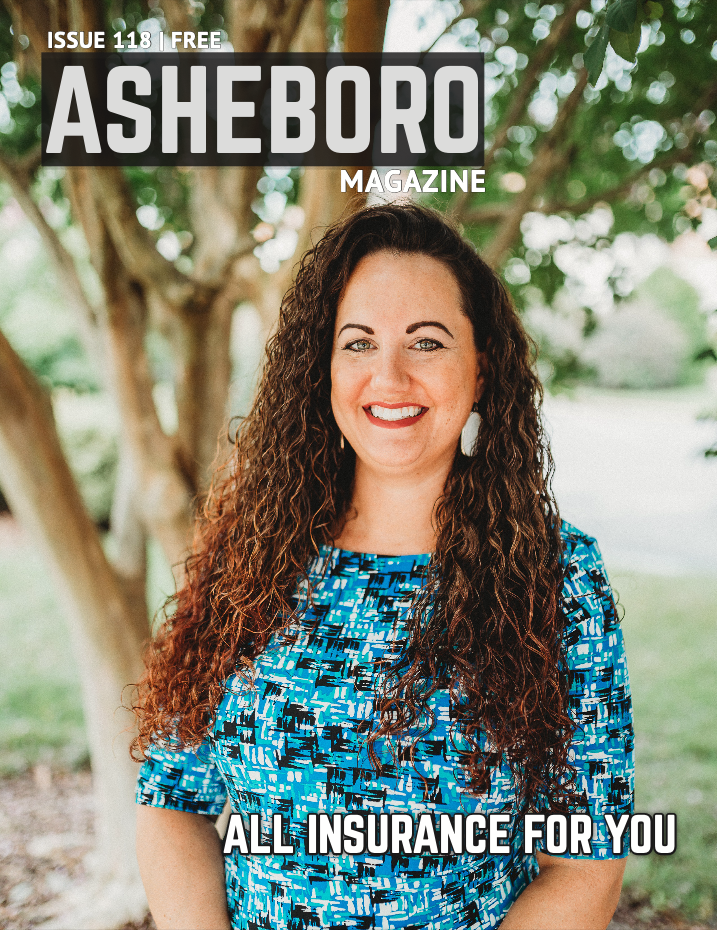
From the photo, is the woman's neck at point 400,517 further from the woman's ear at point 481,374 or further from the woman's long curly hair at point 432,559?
the woman's ear at point 481,374

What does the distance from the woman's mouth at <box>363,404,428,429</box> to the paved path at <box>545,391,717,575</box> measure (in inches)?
295

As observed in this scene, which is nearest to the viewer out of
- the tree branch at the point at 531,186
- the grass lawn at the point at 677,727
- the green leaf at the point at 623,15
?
the green leaf at the point at 623,15

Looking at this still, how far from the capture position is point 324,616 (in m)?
1.62

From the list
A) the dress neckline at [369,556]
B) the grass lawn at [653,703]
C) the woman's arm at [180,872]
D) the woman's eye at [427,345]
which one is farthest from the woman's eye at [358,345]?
the grass lawn at [653,703]

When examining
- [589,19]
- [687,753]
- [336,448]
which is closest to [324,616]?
[336,448]

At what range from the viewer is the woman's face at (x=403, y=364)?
1.61m

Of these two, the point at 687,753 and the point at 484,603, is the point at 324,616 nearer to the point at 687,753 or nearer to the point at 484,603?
the point at 484,603

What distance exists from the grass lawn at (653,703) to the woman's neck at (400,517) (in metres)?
2.60

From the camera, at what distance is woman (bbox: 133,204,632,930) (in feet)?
4.82

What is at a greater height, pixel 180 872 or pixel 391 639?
pixel 391 639

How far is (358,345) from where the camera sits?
5.51ft

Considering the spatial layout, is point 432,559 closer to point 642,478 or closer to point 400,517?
point 400,517

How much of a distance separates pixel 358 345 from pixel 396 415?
0.19 meters

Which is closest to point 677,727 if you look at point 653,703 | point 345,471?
point 653,703
